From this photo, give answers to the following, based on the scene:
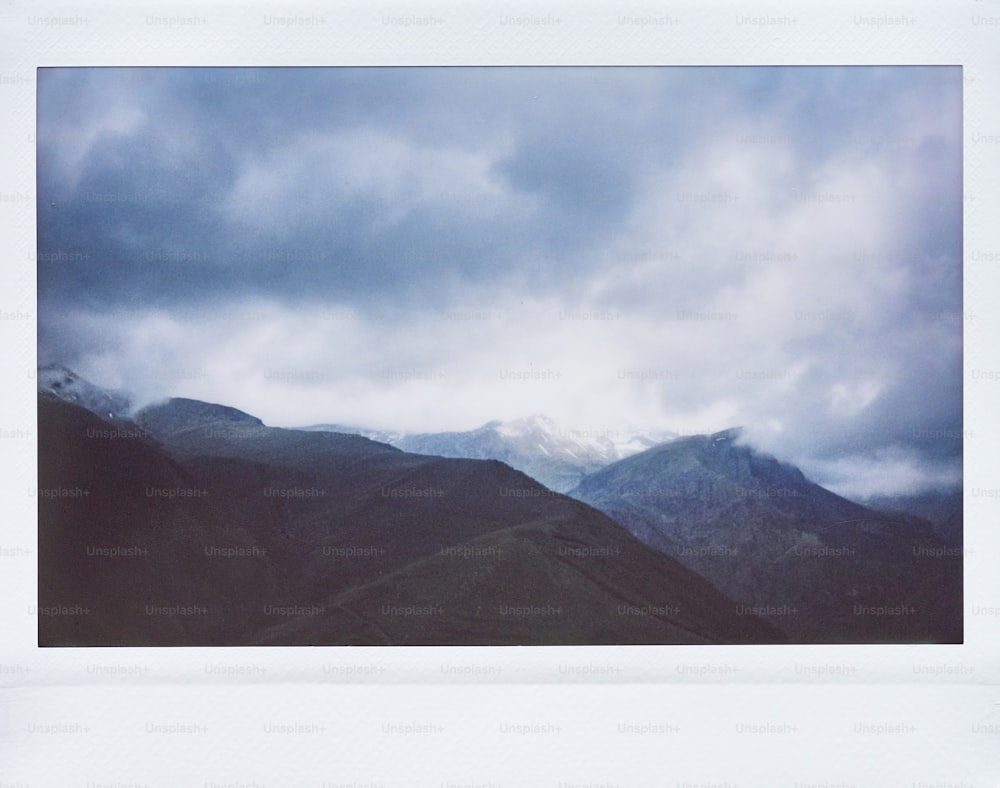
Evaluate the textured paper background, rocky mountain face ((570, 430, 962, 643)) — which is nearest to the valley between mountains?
rocky mountain face ((570, 430, 962, 643))

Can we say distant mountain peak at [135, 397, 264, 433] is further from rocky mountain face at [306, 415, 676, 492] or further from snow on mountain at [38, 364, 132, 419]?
rocky mountain face at [306, 415, 676, 492]

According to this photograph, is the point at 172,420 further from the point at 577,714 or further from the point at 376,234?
the point at 577,714

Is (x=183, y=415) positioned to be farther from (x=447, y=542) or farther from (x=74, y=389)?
(x=447, y=542)

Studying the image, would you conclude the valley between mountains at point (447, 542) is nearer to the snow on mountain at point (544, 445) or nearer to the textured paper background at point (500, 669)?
the snow on mountain at point (544, 445)

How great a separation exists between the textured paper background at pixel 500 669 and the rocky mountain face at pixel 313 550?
111 millimetres

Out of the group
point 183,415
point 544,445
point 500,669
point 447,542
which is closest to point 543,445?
point 544,445

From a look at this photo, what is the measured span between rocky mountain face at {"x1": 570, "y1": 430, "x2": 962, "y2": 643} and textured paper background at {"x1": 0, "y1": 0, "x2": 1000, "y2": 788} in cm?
14

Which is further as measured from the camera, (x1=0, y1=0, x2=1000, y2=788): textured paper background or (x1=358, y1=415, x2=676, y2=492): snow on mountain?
(x1=358, y1=415, x2=676, y2=492): snow on mountain

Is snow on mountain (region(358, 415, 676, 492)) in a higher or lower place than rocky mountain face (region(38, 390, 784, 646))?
higher

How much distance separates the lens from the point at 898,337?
142 inches

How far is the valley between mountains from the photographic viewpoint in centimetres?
356

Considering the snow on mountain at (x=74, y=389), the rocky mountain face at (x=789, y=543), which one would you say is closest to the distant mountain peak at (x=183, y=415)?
the snow on mountain at (x=74, y=389)

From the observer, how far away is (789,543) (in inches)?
142

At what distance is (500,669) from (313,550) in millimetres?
1030
